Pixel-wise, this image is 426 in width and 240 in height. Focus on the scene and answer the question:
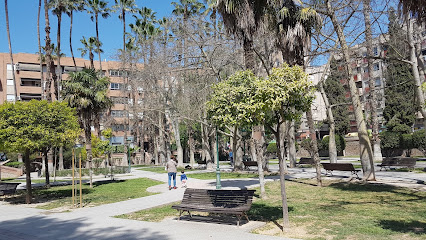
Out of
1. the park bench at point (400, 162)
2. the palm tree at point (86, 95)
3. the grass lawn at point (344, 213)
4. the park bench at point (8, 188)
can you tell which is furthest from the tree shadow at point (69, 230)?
the park bench at point (400, 162)

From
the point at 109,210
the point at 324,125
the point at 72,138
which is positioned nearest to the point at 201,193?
the point at 109,210

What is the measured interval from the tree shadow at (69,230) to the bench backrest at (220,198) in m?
1.65

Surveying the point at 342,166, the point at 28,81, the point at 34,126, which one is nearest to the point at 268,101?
the point at 342,166

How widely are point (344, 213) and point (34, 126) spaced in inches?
475

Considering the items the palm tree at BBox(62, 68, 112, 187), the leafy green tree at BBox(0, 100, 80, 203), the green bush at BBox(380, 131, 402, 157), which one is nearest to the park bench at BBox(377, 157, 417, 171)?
the leafy green tree at BBox(0, 100, 80, 203)

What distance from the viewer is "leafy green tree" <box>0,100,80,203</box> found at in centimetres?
1359

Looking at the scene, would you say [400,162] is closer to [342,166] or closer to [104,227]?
[342,166]

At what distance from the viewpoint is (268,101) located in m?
7.71

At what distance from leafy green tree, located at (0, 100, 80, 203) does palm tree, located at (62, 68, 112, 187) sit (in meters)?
5.97

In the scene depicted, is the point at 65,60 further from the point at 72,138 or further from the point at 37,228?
the point at 37,228

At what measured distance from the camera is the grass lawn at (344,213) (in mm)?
7253

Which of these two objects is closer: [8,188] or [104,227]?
[104,227]

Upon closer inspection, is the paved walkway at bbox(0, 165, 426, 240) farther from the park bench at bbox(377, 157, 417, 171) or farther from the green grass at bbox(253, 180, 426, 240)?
the park bench at bbox(377, 157, 417, 171)

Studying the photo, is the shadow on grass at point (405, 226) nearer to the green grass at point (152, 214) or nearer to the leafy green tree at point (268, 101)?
the leafy green tree at point (268, 101)
